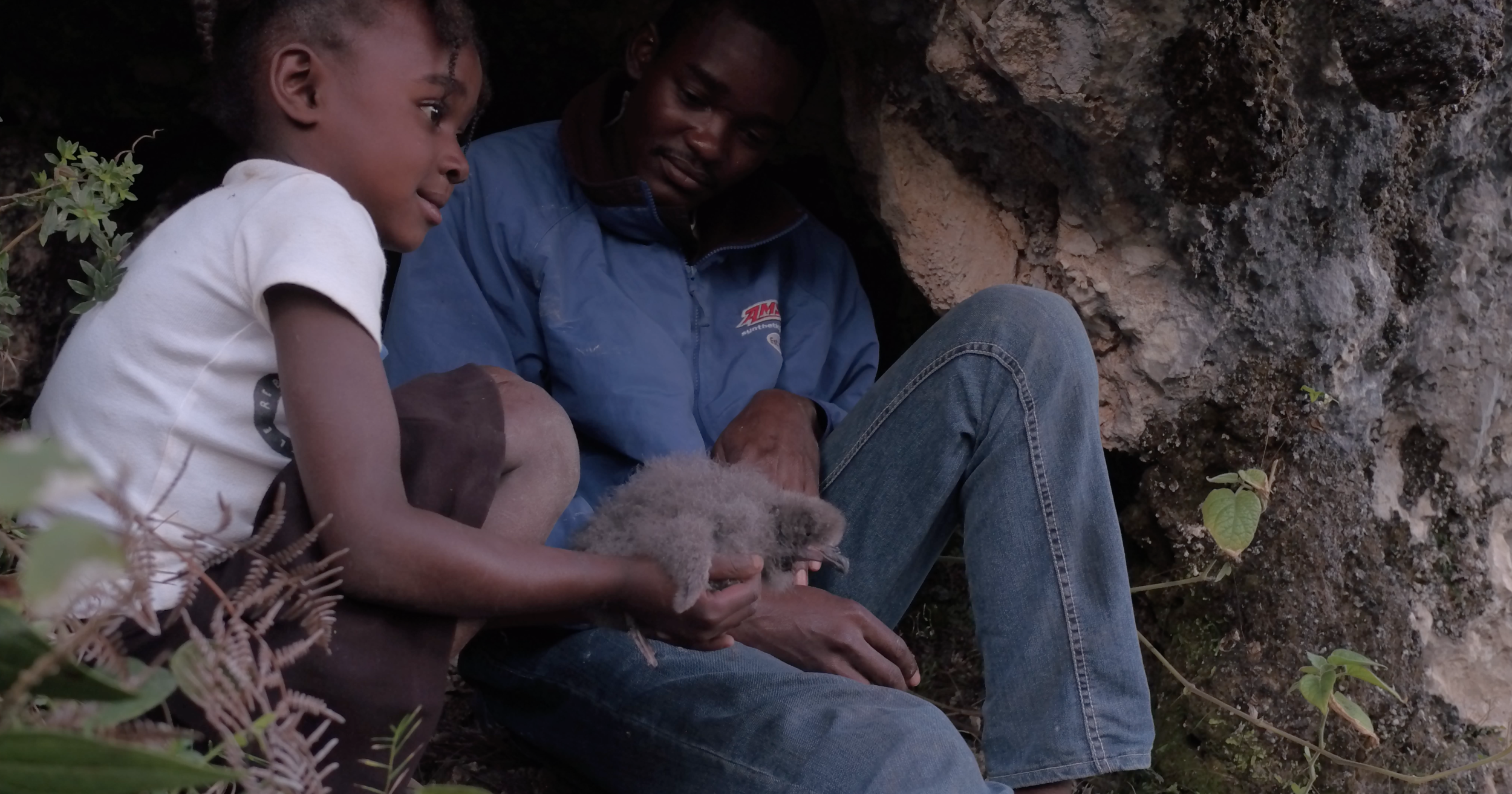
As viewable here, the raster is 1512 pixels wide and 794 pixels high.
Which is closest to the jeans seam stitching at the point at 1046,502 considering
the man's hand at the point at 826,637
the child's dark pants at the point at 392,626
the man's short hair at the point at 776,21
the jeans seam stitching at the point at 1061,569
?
the jeans seam stitching at the point at 1061,569

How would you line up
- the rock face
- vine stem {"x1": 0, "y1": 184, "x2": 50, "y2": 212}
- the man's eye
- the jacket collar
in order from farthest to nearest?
the man's eye → the jacket collar → the rock face → vine stem {"x1": 0, "y1": 184, "x2": 50, "y2": 212}

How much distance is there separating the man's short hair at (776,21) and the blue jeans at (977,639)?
69 centimetres

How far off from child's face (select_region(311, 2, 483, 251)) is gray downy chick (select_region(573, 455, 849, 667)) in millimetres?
502

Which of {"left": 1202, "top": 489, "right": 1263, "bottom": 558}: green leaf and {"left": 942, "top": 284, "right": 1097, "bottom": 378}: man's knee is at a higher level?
{"left": 942, "top": 284, "right": 1097, "bottom": 378}: man's knee

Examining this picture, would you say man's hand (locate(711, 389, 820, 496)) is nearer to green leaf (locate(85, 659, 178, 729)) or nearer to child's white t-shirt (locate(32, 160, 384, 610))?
child's white t-shirt (locate(32, 160, 384, 610))

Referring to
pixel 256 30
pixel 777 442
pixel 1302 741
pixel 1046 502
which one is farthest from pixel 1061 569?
pixel 256 30

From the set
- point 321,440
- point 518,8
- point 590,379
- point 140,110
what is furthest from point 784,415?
point 140,110

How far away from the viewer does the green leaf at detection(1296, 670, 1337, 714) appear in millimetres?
2154

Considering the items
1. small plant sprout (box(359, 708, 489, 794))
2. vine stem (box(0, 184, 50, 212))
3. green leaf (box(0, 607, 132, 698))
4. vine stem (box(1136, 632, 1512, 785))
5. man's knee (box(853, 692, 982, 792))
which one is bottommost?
vine stem (box(1136, 632, 1512, 785))

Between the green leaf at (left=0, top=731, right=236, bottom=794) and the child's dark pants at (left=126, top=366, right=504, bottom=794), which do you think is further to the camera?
the child's dark pants at (left=126, top=366, right=504, bottom=794)

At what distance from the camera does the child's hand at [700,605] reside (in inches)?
62.0

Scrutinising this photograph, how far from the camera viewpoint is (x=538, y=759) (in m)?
2.20

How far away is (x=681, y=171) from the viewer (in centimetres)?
240

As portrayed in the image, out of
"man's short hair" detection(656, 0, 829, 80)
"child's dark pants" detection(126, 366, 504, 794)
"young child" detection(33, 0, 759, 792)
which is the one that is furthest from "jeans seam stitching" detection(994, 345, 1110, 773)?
"child's dark pants" detection(126, 366, 504, 794)
